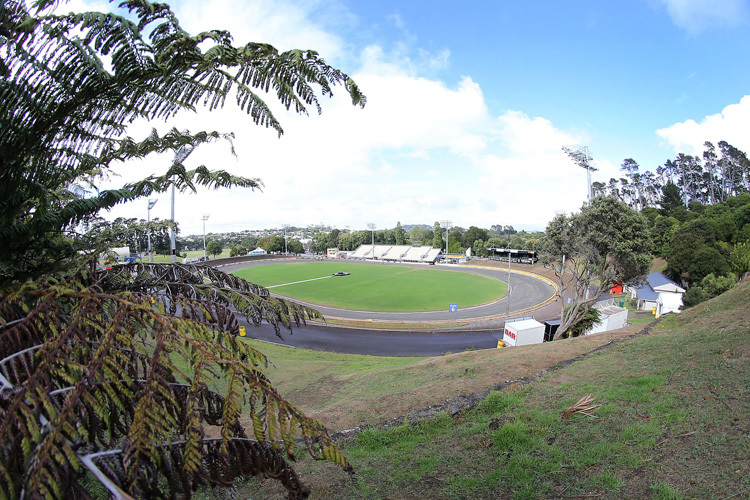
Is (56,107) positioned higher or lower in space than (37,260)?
higher

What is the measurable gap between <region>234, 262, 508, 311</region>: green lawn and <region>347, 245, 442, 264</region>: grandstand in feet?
74.5

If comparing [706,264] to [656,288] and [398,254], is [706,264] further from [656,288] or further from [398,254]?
[398,254]

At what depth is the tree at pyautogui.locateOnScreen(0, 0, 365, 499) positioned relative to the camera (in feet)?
4.46

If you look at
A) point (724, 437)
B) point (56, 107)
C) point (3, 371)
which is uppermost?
point (56, 107)

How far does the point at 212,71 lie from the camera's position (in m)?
2.91

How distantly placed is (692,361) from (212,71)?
9495 mm

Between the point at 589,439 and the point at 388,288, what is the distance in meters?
38.4

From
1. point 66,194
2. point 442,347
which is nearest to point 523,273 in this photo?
point 442,347

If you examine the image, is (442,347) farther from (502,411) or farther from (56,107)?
(56,107)

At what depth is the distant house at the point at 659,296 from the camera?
27.3m

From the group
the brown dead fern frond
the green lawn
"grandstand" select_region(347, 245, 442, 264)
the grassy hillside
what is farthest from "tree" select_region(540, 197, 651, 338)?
"grandstand" select_region(347, 245, 442, 264)

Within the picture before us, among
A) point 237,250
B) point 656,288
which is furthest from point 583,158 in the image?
point 237,250

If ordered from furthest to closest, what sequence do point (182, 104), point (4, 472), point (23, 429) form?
point (182, 104), point (23, 429), point (4, 472)

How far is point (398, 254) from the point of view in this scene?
3516 inches
